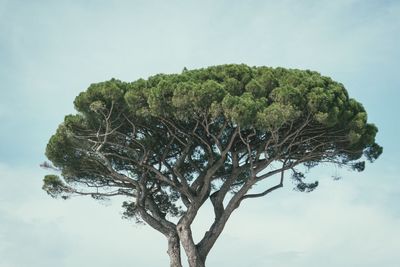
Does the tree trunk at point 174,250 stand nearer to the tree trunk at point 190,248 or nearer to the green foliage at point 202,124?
the tree trunk at point 190,248

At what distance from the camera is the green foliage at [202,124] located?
14.0 meters

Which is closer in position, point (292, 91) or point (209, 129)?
point (292, 91)

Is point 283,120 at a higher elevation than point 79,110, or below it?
below

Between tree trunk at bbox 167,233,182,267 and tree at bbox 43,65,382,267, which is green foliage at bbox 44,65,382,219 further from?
tree trunk at bbox 167,233,182,267

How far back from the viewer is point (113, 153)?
1692 cm

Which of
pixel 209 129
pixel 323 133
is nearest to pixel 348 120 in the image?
pixel 323 133

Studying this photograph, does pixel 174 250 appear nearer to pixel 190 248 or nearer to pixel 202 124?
pixel 190 248

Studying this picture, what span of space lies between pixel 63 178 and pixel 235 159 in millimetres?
5820

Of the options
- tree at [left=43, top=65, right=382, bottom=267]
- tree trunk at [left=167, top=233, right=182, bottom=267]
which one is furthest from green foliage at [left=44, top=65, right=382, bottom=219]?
tree trunk at [left=167, top=233, right=182, bottom=267]

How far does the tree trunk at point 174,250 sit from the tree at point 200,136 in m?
0.03

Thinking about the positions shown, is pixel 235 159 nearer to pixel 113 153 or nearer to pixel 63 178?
pixel 113 153

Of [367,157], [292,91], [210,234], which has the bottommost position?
[210,234]

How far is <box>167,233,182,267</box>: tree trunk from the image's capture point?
1627 centimetres

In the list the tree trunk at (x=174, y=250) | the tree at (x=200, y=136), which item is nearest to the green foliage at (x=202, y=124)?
the tree at (x=200, y=136)
